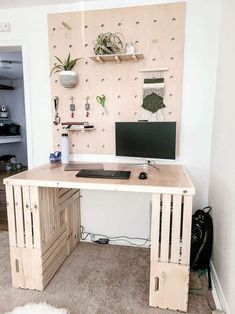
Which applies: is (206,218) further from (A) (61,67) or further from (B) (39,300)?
(A) (61,67)

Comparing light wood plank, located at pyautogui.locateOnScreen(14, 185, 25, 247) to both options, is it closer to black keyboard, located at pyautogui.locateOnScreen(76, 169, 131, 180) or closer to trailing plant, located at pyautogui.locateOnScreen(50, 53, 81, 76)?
black keyboard, located at pyautogui.locateOnScreen(76, 169, 131, 180)

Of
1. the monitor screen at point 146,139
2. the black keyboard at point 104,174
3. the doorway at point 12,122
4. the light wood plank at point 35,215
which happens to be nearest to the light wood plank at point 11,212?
the light wood plank at point 35,215

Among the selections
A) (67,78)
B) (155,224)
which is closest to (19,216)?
(155,224)

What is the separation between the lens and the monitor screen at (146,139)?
6.00 ft

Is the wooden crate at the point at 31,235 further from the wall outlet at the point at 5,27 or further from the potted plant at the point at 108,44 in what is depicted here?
the wall outlet at the point at 5,27

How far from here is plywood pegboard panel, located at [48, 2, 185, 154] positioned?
1.99m

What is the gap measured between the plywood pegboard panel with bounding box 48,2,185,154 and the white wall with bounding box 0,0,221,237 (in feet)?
0.24

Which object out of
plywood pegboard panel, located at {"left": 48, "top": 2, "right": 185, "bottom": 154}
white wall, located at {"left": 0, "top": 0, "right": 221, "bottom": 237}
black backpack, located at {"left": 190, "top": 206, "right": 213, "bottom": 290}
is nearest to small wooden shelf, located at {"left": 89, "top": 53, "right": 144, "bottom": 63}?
plywood pegboard panel, located at {"left": 48, "top": 2, "right": 185, "bottom": 154}

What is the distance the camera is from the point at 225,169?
159 cm

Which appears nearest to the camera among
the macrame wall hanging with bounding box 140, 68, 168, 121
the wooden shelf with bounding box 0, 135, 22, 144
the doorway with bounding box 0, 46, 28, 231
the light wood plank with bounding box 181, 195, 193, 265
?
the light wood plank with bounding box 181, 195, 193, 265

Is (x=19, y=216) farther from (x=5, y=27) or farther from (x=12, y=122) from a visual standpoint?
(x=12, y=122)

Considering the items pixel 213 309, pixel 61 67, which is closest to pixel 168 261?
pixel 213 309

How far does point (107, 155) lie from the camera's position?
7.32ft

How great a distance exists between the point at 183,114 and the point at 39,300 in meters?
1.85
